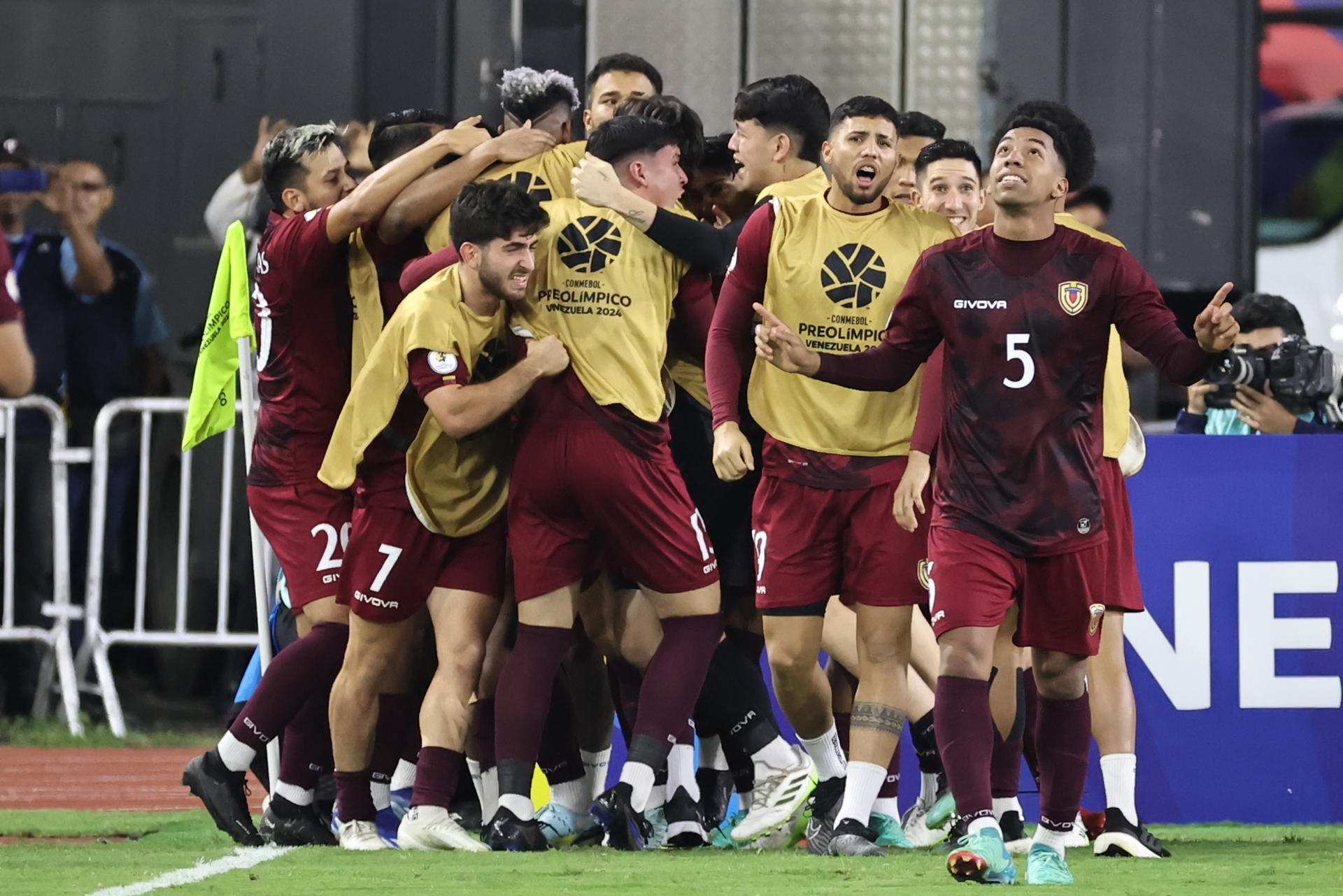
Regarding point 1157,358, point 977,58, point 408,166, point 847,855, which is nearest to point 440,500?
point 408,166

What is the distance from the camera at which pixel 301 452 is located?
6.00m

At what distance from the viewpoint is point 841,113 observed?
553cm

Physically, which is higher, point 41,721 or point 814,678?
point 814,678

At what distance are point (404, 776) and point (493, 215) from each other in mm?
1964

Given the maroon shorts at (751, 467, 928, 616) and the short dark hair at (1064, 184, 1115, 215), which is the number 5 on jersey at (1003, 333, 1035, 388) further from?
the short dark hair at (1064, 184, 1115, 215)

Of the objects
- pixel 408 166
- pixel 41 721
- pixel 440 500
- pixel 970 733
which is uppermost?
pixel 408 166

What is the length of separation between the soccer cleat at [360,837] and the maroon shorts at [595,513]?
0.82 m

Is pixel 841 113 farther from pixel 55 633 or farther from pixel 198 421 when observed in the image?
pixel 55 633

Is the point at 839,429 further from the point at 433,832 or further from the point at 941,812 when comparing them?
the point at 433,832

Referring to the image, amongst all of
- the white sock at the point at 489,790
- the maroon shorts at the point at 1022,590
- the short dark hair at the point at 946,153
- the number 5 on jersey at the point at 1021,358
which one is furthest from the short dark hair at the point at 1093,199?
the maroon shorts at the point at 1022,590

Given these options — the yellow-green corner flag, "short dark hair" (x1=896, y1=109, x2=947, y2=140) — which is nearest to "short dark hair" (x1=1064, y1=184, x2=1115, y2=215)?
"short dark hair" (x1=896, y1=109, x2=947, y2=140)

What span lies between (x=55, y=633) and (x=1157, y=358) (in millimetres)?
6200

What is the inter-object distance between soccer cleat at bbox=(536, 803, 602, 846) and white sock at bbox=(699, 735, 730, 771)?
54 cm

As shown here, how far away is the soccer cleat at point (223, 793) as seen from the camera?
5785 millimetres
